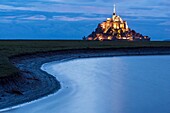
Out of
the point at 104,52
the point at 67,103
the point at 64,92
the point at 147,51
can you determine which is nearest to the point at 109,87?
the point at 64,92

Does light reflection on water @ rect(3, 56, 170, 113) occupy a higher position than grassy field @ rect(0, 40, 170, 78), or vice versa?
grassy field @ rect(0, 40, 170, 78)

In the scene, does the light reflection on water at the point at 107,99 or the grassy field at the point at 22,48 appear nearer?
the light reflection on water at the point at 107,99

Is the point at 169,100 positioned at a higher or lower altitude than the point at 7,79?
lower

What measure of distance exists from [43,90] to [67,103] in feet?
8.07

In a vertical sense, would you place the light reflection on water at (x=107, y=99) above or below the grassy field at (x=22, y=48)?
below

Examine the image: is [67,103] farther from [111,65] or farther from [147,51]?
[147,51]

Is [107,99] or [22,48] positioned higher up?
[22,48]

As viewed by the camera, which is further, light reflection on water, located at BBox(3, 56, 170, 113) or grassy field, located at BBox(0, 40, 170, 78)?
grassy field, located at BBox(0, 40, 170, 78)

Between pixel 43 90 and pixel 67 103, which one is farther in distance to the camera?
pixel 43 90

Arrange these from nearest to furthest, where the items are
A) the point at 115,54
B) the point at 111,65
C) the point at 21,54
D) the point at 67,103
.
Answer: the point at 67,103
the point at 21,54
the point at 111,65
the point at 115,54

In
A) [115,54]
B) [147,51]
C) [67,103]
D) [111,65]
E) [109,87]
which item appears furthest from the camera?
[147,51]

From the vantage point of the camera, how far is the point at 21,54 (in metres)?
45.3

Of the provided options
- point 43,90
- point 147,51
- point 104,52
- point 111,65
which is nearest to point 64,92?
point 43,90

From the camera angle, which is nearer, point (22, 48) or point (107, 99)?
point (107, 99)
